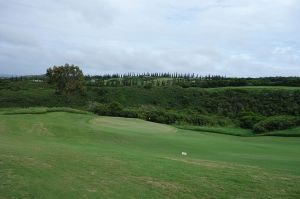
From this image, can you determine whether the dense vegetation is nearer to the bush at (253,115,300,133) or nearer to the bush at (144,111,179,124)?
the bush at (144,111,179,124)

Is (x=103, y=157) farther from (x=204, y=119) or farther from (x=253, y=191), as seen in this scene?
(x=204, y=119)

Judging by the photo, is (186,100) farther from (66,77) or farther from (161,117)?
(161,117)

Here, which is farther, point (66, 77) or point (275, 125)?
point (66, 77)

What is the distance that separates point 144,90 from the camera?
10700 cm

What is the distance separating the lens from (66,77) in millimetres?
87688

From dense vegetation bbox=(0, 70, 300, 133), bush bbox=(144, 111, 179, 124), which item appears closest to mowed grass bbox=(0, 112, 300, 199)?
bush bbox=(144, 111, 179, 124)

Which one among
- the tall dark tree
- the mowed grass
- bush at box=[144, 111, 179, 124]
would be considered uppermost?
the tall dark tree

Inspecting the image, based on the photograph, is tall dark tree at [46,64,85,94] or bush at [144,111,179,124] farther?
tall dark tree at [46,64,85,94]

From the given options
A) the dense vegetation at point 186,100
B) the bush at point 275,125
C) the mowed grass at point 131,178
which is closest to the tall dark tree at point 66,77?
the dense vegetation at point 186,100

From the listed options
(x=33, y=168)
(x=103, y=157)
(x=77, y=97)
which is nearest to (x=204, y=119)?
(x=77, y=97)

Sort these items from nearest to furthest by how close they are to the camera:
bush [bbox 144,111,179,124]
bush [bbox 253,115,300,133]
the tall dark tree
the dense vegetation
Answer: bush [bbox 253,115,300,133] < bush [bbox 144,111,179,124] < the dense vegetation < the tall dark tree

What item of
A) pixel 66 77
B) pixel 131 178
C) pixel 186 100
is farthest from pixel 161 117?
pixel 131 178

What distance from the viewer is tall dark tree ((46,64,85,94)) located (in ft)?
285

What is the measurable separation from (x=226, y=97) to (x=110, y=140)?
229 ft
